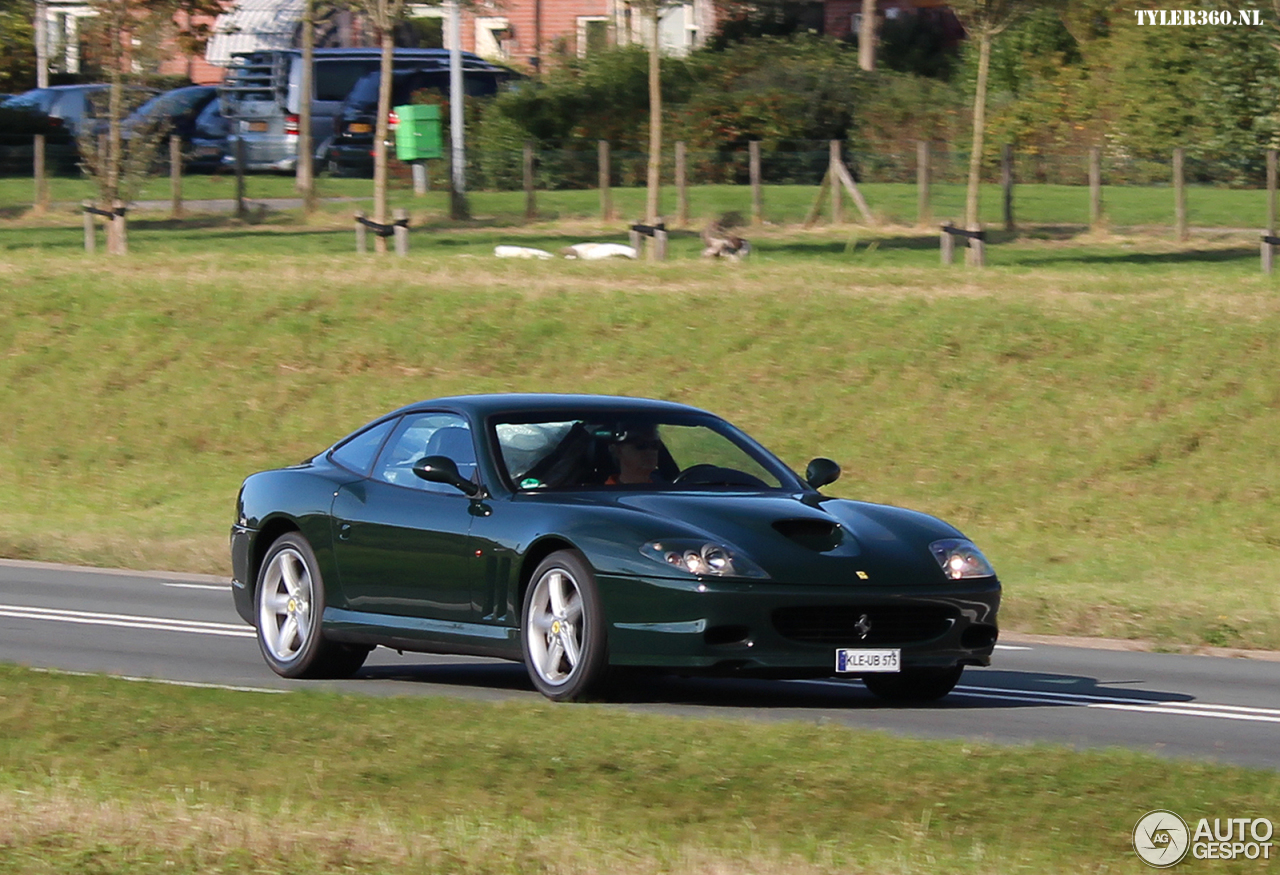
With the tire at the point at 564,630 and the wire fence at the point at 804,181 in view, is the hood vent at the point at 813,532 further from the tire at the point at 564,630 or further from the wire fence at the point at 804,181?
the wire fence at the point at 804,181

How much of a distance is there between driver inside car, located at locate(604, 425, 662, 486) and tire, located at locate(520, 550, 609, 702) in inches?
30.3

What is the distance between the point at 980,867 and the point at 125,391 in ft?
68.3

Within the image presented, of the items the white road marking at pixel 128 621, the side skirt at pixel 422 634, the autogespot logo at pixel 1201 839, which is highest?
the autogespot logo at pixel 1201 839

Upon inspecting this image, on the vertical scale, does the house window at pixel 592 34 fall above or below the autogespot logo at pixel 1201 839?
above

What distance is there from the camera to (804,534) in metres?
→ 9.53

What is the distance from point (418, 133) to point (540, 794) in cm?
3246

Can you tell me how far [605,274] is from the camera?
1097 inches

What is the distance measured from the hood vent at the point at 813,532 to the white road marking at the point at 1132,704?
143 centimetres

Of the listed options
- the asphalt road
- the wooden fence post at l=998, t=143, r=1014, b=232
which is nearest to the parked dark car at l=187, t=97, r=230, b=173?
the wooden fence post at l=998, t=143, r=1014, b=232

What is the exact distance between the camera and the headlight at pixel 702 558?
9.17 metres

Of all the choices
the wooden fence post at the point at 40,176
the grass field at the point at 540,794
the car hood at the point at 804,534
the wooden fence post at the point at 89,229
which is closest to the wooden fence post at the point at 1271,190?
the wooden fence post at the point at 89,229

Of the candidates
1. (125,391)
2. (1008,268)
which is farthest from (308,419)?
(1008,268)

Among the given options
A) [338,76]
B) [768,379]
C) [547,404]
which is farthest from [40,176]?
[547,404]

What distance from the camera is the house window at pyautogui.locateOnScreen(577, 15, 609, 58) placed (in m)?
52.3
